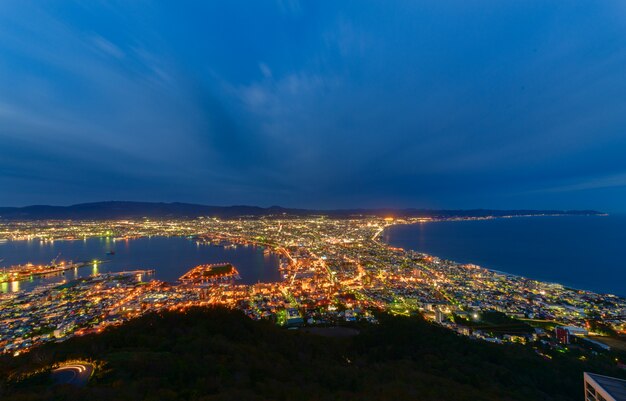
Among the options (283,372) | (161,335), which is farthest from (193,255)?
(283,372)

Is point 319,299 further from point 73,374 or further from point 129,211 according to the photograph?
point 129,211

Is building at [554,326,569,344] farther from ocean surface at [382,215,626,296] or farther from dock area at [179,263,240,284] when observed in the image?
dock area at [179,263,240,284]

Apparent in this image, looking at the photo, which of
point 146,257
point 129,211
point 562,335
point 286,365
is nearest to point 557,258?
point 562,335

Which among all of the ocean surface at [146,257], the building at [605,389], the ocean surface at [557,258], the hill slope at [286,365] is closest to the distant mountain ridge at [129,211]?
the ocean surface at [146,257]

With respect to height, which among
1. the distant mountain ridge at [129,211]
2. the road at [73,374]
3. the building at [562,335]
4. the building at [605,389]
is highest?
the distant mountain ridge at [129,211]

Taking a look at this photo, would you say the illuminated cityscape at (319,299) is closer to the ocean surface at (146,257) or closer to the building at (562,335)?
the building at (562,335)

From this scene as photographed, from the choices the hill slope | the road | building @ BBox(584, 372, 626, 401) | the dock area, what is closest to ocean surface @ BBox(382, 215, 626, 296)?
the hill slope
